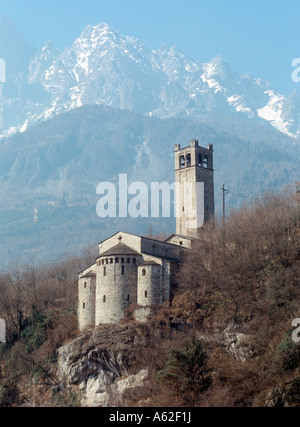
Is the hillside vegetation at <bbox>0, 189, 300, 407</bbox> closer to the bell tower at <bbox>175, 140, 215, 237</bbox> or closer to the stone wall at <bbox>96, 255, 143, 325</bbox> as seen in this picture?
the stone wall at <bbox>96, 255, 143, 325</bbox>

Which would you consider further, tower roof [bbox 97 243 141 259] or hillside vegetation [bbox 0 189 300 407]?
tower roof [bbox 97 243 141 259]

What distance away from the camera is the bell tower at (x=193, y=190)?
273ft

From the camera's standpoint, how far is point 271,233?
65.6 metres

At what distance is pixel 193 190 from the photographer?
84125 mm

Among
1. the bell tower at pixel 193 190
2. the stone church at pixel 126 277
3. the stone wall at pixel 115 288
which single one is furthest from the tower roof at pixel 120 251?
the bell tower at pixel 193 190

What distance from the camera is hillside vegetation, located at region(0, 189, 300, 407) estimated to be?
2026 inches

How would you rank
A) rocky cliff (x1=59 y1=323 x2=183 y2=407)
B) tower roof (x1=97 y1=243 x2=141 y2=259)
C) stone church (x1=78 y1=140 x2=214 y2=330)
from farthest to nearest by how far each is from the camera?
tower roof (x1=97 y1=243 x2=141 y2=259) → stone church (x1=78 y1=140 x2=214 y2=330) → rocky cliff (x1=59 y1=323 x2=183 y2=407)

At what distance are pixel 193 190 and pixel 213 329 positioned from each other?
27397mm

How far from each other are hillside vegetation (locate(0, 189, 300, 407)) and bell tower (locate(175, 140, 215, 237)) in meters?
5.65

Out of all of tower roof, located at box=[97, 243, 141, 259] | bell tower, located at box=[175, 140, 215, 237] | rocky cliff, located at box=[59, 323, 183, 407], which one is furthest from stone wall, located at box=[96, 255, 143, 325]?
bell tower, located at box=[175, 140, 215, 237]

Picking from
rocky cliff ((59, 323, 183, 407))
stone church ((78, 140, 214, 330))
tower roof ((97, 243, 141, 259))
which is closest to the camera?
rocky cliff ((59, 323, 183, 407))

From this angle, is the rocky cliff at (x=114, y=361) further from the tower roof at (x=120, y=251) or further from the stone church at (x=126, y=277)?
the tower roof at (x=120, y=251)

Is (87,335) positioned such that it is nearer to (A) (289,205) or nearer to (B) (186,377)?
(B) (186,377)

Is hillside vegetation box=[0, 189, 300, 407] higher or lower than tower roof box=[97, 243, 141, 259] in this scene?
lower
